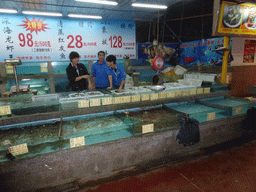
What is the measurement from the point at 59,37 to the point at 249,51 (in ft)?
26.2

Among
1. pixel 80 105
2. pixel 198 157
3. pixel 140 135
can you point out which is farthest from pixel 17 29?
pixel 198 157

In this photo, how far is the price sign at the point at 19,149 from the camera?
195 cm

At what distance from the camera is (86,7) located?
5.53 m

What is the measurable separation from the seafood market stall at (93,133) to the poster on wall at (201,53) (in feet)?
11.9

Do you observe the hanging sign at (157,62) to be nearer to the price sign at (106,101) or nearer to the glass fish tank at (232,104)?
the glass fish tank at (232,104)

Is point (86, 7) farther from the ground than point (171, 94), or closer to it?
farther from the ground

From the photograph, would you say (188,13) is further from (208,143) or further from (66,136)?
(66,136)

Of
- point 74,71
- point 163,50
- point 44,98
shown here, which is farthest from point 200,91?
point 163,50

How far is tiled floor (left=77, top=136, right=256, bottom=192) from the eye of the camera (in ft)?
7.81

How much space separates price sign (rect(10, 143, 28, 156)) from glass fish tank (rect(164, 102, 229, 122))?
2427mm

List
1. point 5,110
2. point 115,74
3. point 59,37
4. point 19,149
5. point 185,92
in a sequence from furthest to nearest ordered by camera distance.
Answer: point 59,37, point 115,74, point 185,92, point 5,110, point 19,149

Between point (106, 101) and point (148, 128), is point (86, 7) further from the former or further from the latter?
point (148, 128)

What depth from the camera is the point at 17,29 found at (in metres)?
5.78

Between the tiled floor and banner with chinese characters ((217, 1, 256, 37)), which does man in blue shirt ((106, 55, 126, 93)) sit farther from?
banner with chinese characters ((217, 1, 256, 37))
